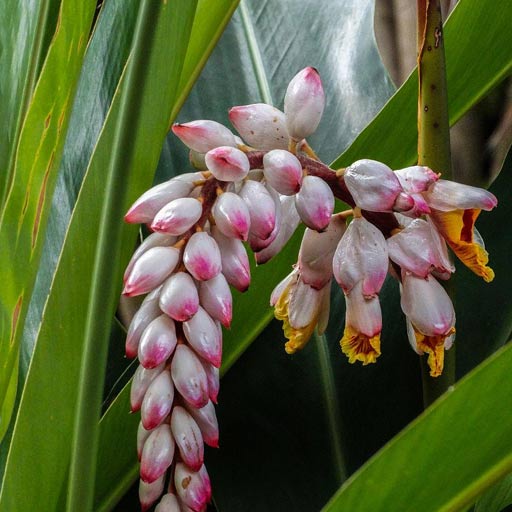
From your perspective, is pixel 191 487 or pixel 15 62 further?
pixel 15 62

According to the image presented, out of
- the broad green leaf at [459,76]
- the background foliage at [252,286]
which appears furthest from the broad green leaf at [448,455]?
the broad green leaf at [459,76]

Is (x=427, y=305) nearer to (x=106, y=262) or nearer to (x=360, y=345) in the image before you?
(x=360, y=345)

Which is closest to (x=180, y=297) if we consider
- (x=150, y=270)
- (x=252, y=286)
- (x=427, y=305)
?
(x=150, y=270)

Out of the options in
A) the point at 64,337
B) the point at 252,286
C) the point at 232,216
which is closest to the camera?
the point at 232,216

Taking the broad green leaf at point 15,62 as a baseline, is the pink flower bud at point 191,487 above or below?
below

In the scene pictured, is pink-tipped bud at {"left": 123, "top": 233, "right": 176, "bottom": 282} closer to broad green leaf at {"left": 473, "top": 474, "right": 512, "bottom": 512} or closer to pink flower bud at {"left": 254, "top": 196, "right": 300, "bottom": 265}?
pink flower bud at {"left": 254, "top": 196, "right": 300, "bottom": 265}

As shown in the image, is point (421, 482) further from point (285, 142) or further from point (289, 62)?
point (289, 62)

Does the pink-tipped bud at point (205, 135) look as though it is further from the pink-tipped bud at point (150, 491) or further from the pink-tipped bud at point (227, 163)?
the pink-tipped bud at point (150, 491)
